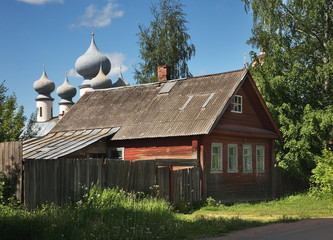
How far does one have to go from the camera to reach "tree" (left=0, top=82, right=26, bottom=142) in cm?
2283

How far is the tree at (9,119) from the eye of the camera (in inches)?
899

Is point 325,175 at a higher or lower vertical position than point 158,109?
lower

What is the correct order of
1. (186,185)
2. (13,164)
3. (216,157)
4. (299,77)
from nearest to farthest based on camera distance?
(13,164), (186,185), (216,157), (299,77)

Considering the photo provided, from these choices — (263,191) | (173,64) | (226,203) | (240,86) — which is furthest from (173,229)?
(173,64)

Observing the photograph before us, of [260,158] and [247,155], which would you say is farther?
[260,158]

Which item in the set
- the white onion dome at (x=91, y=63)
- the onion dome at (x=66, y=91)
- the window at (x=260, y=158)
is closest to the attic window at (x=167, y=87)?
the window at (x=260, y=158)

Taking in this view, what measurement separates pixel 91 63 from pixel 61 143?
200 feet

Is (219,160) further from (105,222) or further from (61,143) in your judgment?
(105,222)

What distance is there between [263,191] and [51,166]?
14949mm

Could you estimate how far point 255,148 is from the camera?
26.7m

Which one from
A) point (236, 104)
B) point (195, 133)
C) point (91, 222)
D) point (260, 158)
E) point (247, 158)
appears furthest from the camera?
point (260, 158)

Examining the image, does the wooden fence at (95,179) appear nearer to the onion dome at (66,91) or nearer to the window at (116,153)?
the window at (116,153)

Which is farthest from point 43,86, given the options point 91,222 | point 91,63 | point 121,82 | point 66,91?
point 91,222

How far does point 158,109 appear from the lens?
85.3 ft
